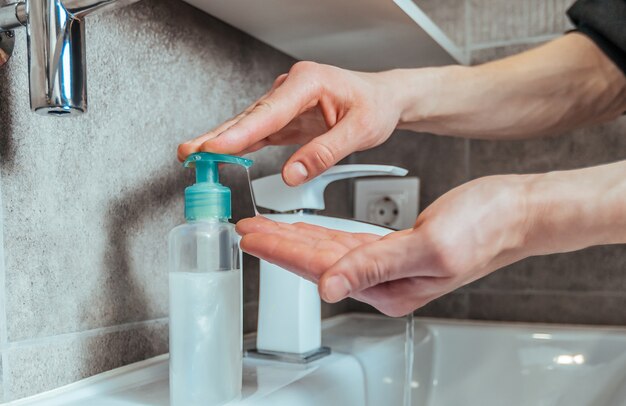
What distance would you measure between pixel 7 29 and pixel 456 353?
25.2 inches

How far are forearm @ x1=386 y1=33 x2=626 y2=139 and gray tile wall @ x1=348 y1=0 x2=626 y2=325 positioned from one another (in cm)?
9

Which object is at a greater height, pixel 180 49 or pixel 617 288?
pixel 180 49

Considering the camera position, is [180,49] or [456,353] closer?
[180,49]

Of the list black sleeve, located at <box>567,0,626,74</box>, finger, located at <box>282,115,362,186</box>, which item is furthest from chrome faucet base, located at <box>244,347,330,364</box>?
black sleeve, located at <box>567,0,626,74</box>

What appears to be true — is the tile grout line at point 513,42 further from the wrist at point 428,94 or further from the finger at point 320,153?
the finger at point 320,153

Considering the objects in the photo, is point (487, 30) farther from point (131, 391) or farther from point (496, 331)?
point (131, 391)

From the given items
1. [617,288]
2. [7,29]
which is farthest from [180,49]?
[617,288]

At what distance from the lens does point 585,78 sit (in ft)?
2.49

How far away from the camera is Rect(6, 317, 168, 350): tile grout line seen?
0.46 metres

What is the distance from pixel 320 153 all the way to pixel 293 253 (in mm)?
116

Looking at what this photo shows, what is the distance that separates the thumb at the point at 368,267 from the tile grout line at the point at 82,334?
0.79 ft

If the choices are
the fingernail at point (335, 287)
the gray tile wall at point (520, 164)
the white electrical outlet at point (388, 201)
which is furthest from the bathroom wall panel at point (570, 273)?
the fingernail at point (335, 287)

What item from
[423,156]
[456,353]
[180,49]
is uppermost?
[180,49]

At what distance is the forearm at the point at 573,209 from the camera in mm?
445
